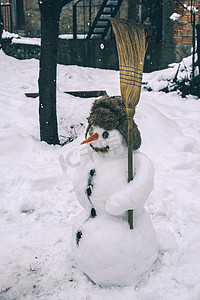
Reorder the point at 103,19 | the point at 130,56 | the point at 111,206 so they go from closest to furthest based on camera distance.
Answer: the point at 130,56 → the point at 111,206 → the point at 103,19

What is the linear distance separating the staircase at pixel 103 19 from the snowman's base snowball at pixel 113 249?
1020cm

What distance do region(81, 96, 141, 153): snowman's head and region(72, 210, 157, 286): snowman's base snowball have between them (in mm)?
534

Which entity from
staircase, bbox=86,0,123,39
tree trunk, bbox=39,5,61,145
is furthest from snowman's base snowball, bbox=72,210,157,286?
staircase, bbox=86,0,123,39

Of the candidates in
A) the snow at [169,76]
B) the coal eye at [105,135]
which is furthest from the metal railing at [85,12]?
the coal eye at [105,135]

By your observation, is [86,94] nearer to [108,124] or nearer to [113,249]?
[108,124]

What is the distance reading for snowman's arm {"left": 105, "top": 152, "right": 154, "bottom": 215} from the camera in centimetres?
227

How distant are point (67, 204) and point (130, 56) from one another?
2.09 metres

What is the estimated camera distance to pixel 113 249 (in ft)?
7.80

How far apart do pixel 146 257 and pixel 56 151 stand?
2.88 meters

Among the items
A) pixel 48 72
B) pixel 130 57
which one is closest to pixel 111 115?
pixel 130 57

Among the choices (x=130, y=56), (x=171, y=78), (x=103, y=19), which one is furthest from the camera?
(x=103, y=19)

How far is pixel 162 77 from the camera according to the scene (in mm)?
8367

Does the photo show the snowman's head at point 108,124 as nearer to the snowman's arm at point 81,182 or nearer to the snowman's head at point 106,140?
the snowman's head at point 106,140

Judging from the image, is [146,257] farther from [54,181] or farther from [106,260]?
[54,181]
